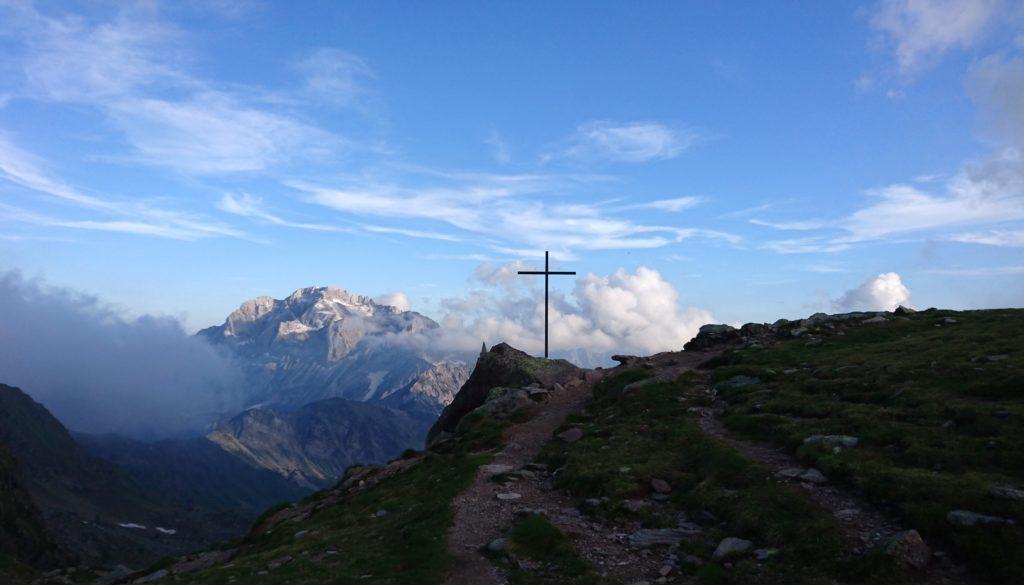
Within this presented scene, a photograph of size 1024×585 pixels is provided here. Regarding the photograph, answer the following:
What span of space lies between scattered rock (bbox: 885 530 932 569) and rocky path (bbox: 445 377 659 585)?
6.68 metres

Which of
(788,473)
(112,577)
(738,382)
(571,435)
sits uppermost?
(738,382)

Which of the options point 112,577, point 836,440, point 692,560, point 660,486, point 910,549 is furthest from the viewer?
point 112,577

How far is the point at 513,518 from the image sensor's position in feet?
84.0

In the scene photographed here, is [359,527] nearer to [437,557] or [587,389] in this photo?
[437,557]

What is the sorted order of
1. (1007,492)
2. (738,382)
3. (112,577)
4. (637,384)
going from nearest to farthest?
(1007,492) → (738,382) → (637,384) → (112,577)

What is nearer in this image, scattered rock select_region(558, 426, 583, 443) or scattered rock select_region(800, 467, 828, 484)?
scattered rock select_region(800, 467, 828, 484)

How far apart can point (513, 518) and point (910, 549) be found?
14.0m

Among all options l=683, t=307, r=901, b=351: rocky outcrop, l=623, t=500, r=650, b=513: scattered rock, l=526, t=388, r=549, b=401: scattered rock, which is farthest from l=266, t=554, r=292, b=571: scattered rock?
l=683, t=307, r=901, b=351: rocky outcrop

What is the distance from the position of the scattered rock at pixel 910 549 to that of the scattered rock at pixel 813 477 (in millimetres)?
4986

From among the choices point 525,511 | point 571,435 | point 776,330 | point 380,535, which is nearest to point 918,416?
point 525,511

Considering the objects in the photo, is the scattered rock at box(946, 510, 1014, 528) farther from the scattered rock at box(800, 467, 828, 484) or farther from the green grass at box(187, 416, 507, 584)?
the green grass at box(187, 416, 507, 584)

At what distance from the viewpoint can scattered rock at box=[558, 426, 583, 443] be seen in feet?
117

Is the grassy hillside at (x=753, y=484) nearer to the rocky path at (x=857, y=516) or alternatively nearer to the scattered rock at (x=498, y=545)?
the rocky path at (x=857, y=516)

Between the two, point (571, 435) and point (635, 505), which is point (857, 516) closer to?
point (635, 505)
